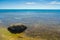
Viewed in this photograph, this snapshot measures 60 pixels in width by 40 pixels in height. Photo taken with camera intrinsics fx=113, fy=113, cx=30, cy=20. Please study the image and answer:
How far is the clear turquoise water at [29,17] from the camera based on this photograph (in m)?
1.16

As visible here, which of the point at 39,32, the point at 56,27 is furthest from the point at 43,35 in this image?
the point at 56,27

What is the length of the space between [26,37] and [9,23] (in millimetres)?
228

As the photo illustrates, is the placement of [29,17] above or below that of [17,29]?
above

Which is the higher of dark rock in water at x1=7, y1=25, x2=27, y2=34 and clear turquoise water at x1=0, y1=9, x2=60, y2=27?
clear turquoise water at x1=0, y1=9, x2=60, y2=27

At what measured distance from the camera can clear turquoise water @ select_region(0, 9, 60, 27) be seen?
45.8 inches

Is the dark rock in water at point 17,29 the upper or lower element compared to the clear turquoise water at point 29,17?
lower

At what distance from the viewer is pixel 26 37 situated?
1.12 meters

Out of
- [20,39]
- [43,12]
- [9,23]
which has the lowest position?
[20,39]

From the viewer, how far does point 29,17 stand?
3.85ft

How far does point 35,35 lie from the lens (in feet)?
3.73

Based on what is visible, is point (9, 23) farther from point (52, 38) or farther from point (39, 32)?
point (52, 38)

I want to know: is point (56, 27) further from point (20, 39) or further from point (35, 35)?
point (20, 39)

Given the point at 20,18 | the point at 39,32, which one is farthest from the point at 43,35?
the point at 20,18

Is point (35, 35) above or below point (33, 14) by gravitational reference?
below
